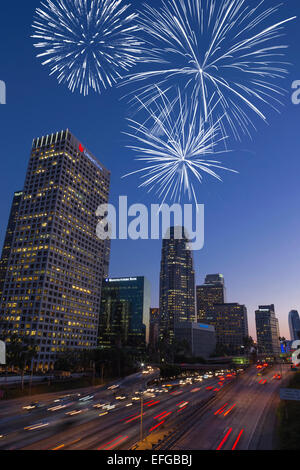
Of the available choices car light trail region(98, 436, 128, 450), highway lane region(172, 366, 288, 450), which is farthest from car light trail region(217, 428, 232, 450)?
car light trail region(98, 436, 128, 450)

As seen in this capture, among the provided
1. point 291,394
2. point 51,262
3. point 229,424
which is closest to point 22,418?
point 229,424

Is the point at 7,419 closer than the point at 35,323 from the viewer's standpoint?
Yes

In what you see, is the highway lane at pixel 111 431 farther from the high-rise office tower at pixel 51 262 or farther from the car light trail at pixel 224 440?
the high-rise office tower at pixel 51 262

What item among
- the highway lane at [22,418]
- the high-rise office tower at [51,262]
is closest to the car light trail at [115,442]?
the highway lane at [22,418]

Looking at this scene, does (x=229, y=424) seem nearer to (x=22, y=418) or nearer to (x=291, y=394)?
(x=291, y=394)

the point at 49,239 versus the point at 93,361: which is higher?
the point at 49,239
